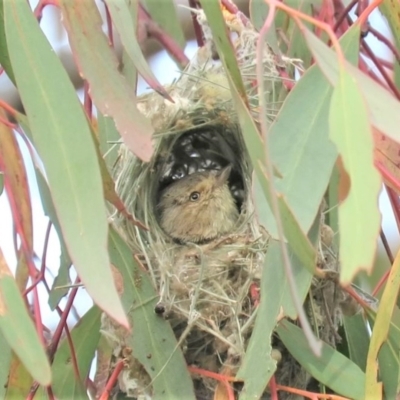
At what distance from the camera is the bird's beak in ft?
11.7

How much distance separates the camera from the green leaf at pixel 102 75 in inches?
74.9

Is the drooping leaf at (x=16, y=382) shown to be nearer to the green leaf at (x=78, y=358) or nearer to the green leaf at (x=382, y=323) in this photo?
the green leaf at (x=78, y=358)

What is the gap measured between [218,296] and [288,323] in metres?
0.29

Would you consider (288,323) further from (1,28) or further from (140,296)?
(1,28)

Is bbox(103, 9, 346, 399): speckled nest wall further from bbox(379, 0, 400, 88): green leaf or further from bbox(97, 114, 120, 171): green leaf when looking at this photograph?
bbox(379, 0, 400, 88): green leaf

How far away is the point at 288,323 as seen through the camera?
7.91 feet

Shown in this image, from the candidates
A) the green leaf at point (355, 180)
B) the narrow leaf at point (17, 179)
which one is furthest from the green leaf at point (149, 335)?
the green leaf at point (355, 180)

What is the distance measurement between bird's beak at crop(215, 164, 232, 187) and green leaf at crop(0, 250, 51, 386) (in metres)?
1.63

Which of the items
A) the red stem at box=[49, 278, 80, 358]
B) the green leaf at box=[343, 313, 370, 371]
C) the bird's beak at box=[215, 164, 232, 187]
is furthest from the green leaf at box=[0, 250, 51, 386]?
the bird's beak at box=[215, 164, 232, 187]

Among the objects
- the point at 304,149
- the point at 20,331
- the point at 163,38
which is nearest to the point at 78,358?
the point at 20,331

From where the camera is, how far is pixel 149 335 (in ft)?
8.13

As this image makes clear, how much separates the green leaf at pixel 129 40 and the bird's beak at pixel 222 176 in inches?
57.5

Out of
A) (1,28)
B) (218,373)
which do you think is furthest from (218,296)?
(1,28)

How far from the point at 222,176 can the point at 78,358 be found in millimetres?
1209
